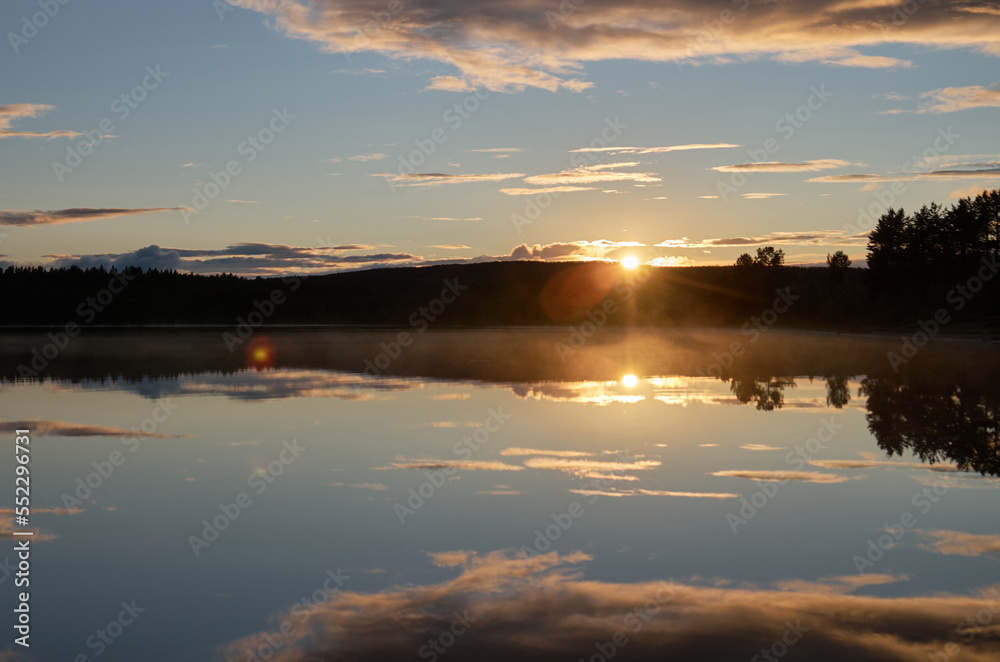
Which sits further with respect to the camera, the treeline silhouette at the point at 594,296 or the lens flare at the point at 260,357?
the treeline silhouette at the point at 594,296

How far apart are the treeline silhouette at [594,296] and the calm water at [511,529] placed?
255ft

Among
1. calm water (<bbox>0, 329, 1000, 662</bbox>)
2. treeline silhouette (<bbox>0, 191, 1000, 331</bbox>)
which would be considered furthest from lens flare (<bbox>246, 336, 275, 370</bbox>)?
treeline silhouette (<bbox>0, 191, 1000, 331</bbox>)

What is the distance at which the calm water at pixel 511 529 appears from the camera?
794 centimetres

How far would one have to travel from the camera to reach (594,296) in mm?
182125

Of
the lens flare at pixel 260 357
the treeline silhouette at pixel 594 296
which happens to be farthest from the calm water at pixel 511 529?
the treeline silhouette at pixel 594 296

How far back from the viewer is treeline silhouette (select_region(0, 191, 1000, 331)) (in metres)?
103

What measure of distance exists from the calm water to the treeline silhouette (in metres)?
77.9

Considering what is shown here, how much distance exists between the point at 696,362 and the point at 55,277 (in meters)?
139

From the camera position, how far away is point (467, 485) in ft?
46.3

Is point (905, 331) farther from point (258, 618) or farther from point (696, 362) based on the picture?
point (258, 618)

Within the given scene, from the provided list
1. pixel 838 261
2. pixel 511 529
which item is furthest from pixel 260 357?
pixel 838 261

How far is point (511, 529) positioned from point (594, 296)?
564ft

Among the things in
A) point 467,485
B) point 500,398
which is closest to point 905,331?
point 500,398

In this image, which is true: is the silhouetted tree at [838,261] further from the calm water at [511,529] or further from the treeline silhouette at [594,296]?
the calm water at [511,529]
